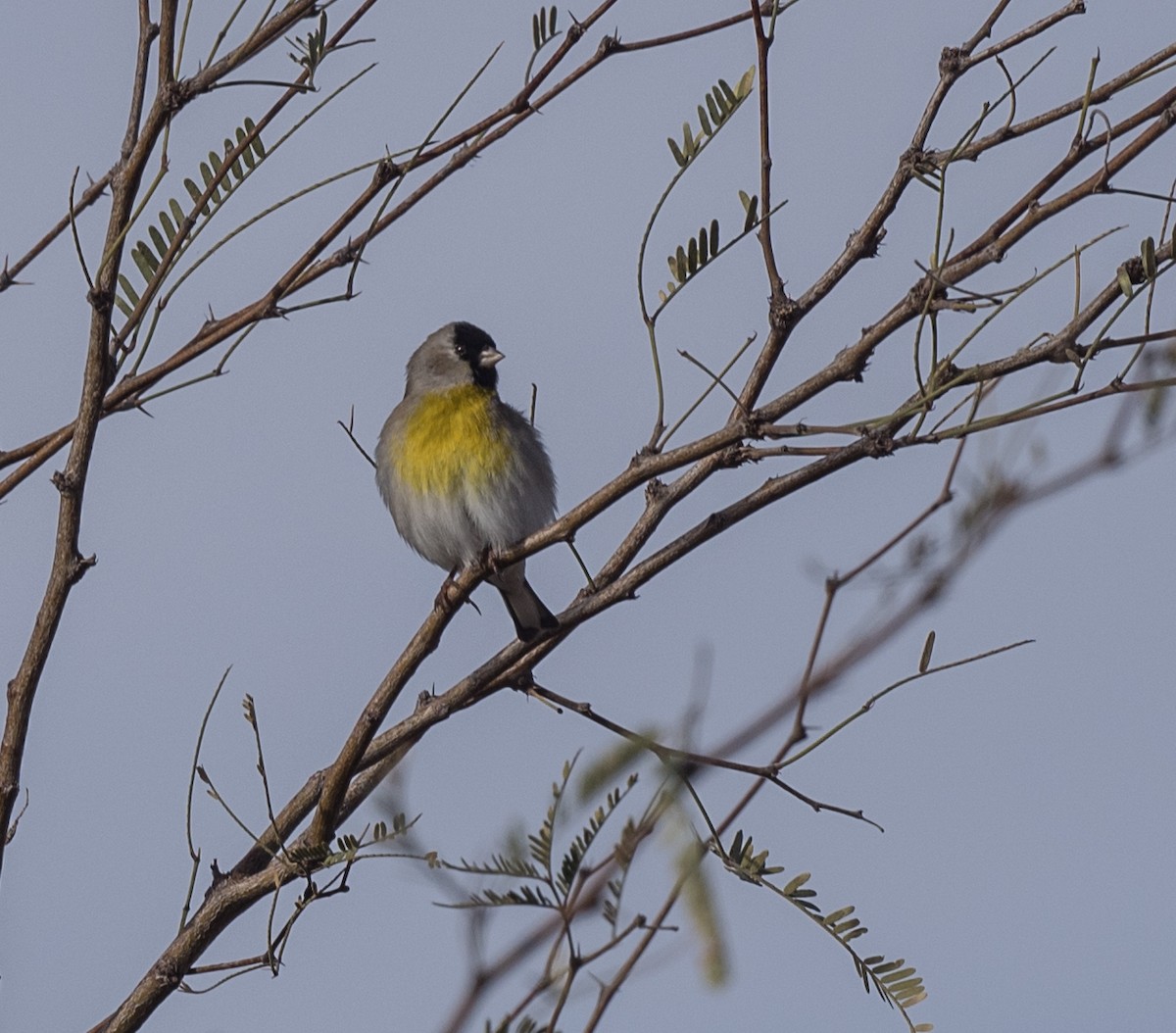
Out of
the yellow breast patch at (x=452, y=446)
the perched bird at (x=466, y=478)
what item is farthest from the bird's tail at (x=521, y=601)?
the yellow breast patch at (x=452, y=446)

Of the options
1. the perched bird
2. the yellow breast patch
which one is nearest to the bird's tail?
the perched bird

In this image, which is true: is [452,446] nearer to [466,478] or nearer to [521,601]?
[466,478]

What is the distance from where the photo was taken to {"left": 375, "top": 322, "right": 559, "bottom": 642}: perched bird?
6.07m

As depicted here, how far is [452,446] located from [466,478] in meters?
0.18

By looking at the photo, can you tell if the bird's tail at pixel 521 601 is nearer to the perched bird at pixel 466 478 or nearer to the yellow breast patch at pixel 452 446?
the perched bird at pixel 466 478

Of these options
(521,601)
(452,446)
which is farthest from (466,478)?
(521,601)

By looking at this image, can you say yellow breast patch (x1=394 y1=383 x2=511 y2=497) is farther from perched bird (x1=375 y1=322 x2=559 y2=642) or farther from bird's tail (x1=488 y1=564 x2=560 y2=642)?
bird's tail (x1=488 y1=564 x2=560 y2=642)

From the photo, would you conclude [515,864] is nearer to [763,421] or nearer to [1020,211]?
[763,421]

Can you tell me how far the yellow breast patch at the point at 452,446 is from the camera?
6113mm

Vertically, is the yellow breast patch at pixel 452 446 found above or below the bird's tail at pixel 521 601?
above

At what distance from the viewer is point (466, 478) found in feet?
20.0

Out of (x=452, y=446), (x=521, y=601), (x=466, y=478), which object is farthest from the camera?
(x=521, y=601)

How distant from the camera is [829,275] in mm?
2898

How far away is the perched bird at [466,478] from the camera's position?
6070 millimetres
